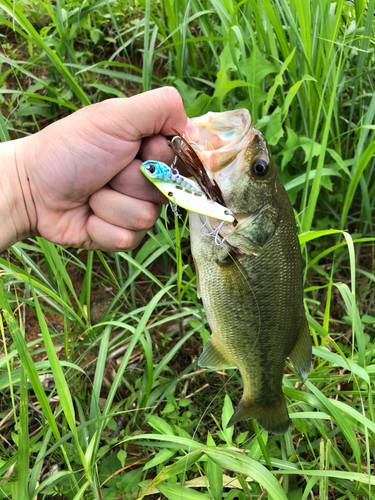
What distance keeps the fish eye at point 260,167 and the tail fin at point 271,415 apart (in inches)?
38.6

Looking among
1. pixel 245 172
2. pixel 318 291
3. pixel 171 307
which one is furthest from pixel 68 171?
pixel 318 291

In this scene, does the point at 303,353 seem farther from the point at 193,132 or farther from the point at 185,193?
Answer: the point at 193,132

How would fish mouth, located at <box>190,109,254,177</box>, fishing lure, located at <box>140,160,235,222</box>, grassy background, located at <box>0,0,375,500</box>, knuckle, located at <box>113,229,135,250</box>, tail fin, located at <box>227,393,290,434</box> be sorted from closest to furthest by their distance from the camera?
1. fishing lure, located at <box>140,160,235,222</box>
2. fish mouth, located at <box>190,109,254,177</box>
3. grassy background, located at <box>0,0,375,500</box>
4. tail fin, located at <box>227,393,290,434</box>
5. knuckle, located at <box>113,229,135,250</box>

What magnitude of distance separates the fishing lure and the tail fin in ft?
2.94

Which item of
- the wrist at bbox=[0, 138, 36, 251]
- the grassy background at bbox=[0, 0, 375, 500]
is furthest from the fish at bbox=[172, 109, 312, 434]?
the wrist at bbox=[0, 138, 36, 251]

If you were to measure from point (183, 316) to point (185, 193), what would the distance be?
138 cm

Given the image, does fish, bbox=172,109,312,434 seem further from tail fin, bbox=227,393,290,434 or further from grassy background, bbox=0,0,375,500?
grassy background, bbox=0,0,375,500

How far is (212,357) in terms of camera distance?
1.79m

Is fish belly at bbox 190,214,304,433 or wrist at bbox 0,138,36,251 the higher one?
wrist at bbox 0,138,36,251

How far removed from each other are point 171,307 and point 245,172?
146 cm

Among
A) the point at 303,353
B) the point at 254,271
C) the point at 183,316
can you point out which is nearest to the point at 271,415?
the point at 303,353

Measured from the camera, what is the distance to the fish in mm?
1544

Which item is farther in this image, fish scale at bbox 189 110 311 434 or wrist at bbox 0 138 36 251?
wrist at bbox 0 138 36 251

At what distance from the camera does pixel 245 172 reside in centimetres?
155
